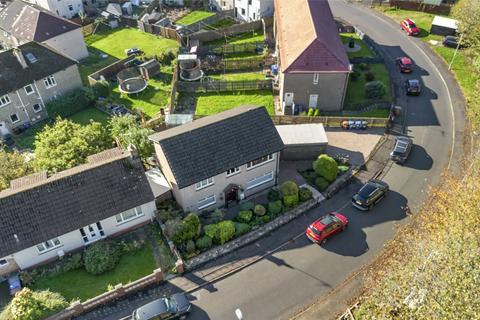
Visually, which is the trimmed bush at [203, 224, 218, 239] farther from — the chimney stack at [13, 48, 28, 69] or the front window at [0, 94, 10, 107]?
the chimney stack at [13, 48, 28, 69]

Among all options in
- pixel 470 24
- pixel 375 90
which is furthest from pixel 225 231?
pixel 470 24

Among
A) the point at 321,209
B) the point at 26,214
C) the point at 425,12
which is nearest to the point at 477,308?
the point at 321,209

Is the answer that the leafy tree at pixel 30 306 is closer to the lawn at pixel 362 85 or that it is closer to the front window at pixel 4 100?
the front window at pixel 4 100

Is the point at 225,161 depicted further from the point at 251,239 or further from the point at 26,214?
the point at 26,214

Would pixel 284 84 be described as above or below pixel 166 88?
above

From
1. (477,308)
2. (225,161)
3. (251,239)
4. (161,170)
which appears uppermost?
(477,308)

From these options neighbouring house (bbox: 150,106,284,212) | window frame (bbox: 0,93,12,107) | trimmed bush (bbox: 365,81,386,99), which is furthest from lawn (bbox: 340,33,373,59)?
window frame (bbox: 0,93,12,107)
